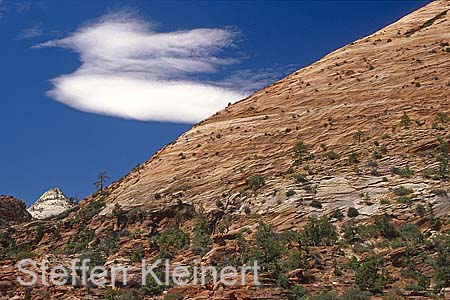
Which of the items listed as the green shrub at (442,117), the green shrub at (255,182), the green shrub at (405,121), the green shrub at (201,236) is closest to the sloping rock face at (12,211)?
the green shrub at (201,236)

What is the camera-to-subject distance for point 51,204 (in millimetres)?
69000

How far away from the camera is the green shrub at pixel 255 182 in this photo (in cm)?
3575

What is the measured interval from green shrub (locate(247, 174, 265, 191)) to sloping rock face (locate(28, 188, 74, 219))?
35.1m

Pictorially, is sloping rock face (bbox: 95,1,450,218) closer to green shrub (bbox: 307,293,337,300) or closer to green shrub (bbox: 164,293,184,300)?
green shrub (bbox: 164,293,184,300)

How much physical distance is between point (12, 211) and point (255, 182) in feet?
86.3

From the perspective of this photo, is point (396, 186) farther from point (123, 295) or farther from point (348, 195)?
point (123, 295)

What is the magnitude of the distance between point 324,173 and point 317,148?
13.3ft

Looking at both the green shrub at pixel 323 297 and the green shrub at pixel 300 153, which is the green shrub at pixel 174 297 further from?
the green shrub at pixel 300 153

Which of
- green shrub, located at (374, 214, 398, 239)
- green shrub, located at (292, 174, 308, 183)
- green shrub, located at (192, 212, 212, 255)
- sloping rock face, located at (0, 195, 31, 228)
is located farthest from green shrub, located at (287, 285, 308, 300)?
sloping rock face, located at (0, 195, 31, 228)

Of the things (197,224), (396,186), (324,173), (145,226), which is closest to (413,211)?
(396,186)

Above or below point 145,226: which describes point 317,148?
above

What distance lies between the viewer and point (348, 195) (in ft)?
103

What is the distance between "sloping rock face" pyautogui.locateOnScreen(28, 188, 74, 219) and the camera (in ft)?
217

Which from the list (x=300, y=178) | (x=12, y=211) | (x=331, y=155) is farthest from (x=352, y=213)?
(x=12, y=211)
